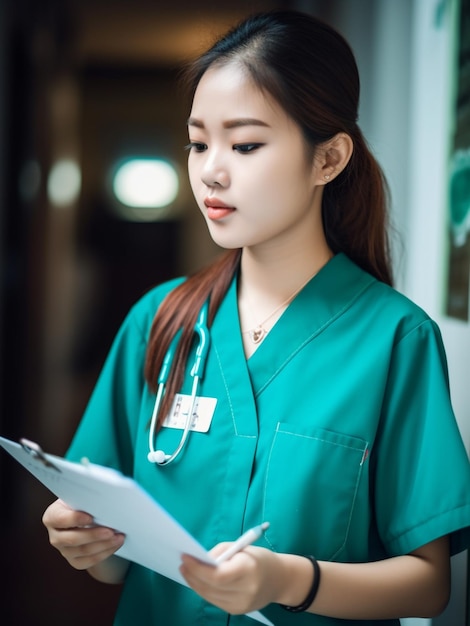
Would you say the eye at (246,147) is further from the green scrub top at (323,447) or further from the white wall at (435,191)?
the white wall at (435,191)

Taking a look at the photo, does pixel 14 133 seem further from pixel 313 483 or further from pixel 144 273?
pixel 313 483

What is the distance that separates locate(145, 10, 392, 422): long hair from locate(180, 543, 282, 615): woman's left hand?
1.04ft

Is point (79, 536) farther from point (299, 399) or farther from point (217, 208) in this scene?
point (217, 208)

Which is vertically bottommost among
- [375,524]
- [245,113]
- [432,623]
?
[432,623]

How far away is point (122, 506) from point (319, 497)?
0.27m

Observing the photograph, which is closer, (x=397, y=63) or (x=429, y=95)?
(x=429, y=95)

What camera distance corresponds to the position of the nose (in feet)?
3.10

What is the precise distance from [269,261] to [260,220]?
0.12m

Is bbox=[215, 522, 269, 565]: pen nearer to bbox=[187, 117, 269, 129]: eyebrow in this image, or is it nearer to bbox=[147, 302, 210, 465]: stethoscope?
bbox=[147, 302, 210, 465]: stethoscope

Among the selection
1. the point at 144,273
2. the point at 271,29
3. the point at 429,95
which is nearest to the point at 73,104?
the point at 144,273

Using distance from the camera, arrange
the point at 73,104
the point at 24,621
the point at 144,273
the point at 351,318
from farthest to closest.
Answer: the point at 144,273, the point at 73,104, the point at 24,621, the point at 351,318

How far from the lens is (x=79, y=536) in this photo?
91 centimetres

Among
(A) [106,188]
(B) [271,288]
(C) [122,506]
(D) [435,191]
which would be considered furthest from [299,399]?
(A) [106,188]

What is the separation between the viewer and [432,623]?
1.23m
